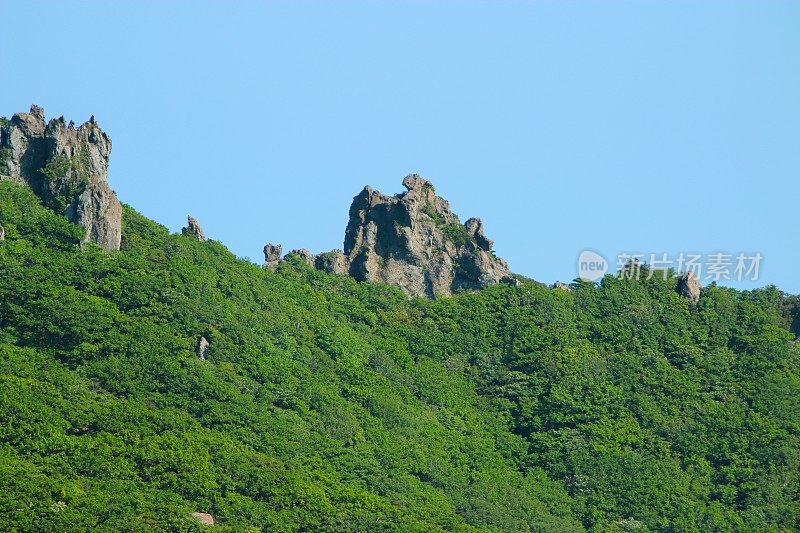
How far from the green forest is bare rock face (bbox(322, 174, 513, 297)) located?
1691 mm

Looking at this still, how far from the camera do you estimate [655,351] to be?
143125 millimetres

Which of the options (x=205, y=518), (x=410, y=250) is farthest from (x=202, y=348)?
(x=410, y=250)

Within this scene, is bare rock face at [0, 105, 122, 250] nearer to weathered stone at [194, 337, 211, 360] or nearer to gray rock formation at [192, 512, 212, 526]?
weathered stone at [194, 337, 211, 360]

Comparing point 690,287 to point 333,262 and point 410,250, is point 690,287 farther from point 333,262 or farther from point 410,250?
point 333,262

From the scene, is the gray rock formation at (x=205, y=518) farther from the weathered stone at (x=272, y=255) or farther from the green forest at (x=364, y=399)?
the weathered stone at (x=272, y=255)

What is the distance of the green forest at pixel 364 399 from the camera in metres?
117

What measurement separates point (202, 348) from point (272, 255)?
19.4 m

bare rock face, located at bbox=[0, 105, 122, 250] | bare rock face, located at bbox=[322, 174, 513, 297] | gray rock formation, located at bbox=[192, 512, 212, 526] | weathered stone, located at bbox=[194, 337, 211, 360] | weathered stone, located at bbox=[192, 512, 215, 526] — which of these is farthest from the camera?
bare rock face, located at bbox=[322, 174, 513, 297]

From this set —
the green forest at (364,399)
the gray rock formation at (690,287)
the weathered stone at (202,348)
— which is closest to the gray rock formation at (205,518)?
the green forest at (364,399)

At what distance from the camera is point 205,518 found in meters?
115

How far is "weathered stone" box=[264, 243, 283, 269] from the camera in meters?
146

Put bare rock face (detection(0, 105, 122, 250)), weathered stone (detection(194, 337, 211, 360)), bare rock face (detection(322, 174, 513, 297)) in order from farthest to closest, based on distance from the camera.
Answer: bare rock face (detection(322, 174, 513, 297)), bare rock face (detection(0, 105, 122, 250)), weathered stone (detection(194, 337, 211, 360))

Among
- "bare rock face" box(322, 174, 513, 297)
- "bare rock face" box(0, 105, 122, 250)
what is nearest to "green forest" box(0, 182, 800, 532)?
"bare rock face" box(0, 105, 122, 250)

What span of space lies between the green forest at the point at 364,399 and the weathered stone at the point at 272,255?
1.28 m
